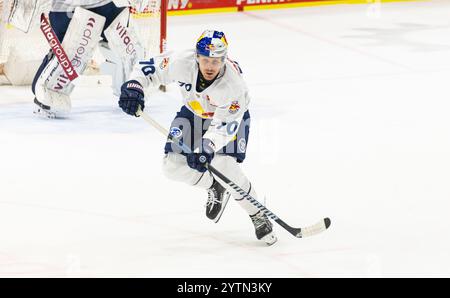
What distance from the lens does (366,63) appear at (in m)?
8.66

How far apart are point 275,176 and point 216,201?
85 centimetres

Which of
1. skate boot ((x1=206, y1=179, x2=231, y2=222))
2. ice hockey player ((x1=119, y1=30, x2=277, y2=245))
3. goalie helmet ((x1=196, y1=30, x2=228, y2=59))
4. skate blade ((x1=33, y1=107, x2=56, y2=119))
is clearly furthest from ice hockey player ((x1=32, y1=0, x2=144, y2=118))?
goalie helmet ((x1=196, y1=30, x2=228, y2=59))

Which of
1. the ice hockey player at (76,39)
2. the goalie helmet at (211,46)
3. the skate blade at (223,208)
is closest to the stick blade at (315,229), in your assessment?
the skate blade at (223,208)

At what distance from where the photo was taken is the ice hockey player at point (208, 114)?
16.3 feet

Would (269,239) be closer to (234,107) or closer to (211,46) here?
(234,107)

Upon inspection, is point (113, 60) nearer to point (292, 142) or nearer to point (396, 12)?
point (292, 142)

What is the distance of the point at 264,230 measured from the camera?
5105 millimetres

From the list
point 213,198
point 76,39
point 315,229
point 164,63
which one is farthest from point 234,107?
point 76,39

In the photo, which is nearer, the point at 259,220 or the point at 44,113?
the point at 259,220

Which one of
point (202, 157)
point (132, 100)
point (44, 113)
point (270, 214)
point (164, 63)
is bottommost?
point (44, 113)

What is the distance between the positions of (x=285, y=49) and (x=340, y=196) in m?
3.40

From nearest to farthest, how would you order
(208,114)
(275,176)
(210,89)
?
(210,89), (208,114), (275,176)

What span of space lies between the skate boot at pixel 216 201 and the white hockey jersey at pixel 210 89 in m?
0.35
